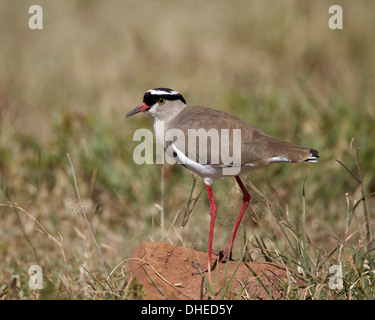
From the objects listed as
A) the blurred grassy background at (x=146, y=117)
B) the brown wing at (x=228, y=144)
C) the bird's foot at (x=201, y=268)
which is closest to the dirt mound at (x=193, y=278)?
the bird's foot at (x=201, y=268)

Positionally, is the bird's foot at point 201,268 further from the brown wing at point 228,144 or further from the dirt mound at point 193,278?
the brown wing at point 228,144

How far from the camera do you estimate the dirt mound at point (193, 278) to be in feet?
11.0

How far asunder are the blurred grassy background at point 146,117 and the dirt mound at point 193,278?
0.22m

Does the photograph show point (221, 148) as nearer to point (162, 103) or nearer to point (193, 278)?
point (162, 103)

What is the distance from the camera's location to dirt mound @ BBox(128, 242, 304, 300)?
11.0 feet

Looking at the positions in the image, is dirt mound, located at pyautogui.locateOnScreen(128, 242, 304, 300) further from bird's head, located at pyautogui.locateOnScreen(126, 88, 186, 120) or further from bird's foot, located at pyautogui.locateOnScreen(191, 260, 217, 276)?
bird's head, located at pyautogui.locateOnScreen(126, 88, 186, 120)

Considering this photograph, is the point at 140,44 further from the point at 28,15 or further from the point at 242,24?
the point at 28,15

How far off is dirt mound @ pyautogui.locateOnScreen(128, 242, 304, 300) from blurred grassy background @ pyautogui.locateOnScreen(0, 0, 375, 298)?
0.22 m

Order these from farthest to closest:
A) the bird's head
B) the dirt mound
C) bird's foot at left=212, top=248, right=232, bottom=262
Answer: the bird's head < bird's foot at left=212, top=248, right=232, bottom=262 < the dirt mound

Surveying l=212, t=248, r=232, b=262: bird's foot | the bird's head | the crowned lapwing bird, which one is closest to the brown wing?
the crowned lapwing bird

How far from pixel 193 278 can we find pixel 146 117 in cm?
326

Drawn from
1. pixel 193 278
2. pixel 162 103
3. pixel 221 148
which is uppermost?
pixel 162 103

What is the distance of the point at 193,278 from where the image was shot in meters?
3.49

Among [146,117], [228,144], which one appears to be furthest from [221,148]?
[146,117]
